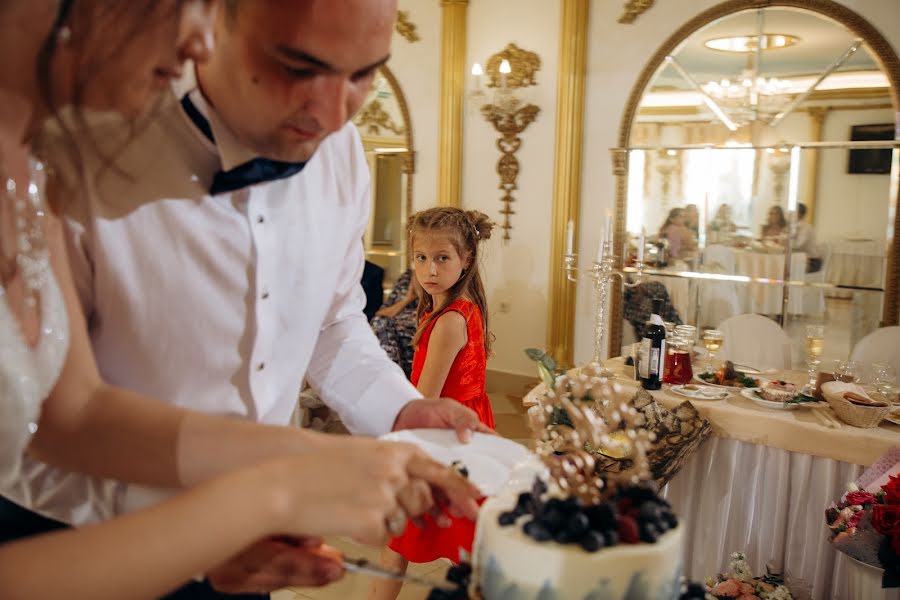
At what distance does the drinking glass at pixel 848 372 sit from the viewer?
309 cm

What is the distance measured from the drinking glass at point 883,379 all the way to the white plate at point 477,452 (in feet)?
7.91

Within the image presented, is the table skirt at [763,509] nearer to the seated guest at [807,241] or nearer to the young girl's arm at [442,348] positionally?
the young girl's arm at [442,348]

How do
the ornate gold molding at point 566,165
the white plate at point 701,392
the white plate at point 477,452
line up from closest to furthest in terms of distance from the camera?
the white plate at point 477,452 → the white plate at point 701,392 → the ornate gold molding at point 566,165

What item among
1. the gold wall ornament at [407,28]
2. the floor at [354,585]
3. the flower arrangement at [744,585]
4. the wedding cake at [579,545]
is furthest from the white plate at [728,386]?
the gold wall ornament at [407,28]

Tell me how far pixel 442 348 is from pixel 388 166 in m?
4.72

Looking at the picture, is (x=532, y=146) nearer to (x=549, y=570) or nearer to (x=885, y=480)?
(x=885, y=480)

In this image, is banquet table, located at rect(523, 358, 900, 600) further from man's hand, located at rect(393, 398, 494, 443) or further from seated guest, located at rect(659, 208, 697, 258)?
seated guest, located at rect(659, 208, 697, 258)

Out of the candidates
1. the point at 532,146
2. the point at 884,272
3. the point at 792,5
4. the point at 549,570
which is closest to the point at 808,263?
the point at 884,272

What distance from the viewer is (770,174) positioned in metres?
5.52

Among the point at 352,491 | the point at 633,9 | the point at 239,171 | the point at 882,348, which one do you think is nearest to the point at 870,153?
the point at 882,348

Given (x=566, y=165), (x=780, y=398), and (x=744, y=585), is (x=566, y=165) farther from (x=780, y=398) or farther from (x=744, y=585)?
(x=744, y=585)

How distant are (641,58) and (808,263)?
2.00m

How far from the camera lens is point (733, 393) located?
3201 mm

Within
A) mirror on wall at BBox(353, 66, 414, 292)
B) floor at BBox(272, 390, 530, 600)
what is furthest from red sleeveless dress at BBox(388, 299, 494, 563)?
mirror on wall at BBox(353, 66, 414, 292)
